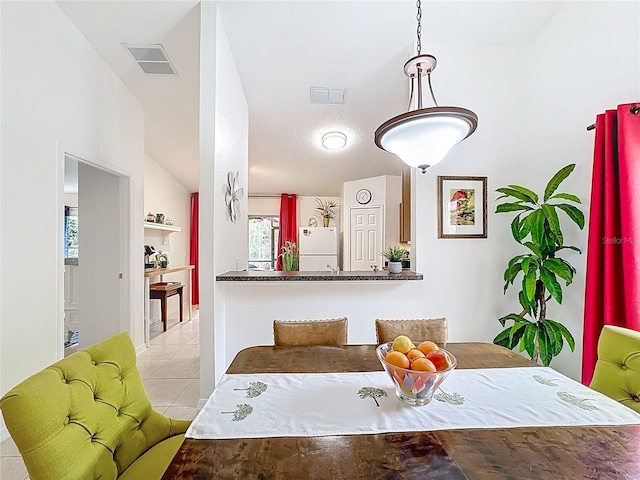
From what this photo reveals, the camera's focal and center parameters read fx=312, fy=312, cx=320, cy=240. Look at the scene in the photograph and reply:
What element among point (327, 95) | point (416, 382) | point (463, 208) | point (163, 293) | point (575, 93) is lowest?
point (163, 293)

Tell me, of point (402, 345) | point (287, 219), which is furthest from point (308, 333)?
point (287, 219)

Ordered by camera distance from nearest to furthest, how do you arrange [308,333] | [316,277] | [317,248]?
[308,333] < [316,277] < [317,248]

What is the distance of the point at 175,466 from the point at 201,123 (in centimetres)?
209

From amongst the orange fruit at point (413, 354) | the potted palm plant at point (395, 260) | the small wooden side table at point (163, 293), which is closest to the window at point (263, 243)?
the small wooden side table at point (163, 293)

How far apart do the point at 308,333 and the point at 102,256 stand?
281 cm

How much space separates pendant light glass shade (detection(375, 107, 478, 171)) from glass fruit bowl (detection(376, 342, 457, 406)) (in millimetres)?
906

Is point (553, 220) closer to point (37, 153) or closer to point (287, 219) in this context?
point (37, 153)

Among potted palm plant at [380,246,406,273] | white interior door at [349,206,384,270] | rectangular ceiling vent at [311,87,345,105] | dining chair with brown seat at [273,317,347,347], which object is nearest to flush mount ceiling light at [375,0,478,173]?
dining chair with brown seat at [273,317,347,347]

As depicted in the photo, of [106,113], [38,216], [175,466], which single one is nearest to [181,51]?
[106,113]

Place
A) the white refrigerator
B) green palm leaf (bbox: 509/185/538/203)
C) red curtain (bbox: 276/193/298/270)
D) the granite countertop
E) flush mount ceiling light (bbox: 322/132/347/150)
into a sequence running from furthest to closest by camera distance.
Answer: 1. red curtain (bbox: 276/193/298/270)
2. the white refrigerator
3. flush mount ceiling light (bbox: 322/132/347/150)
4. the granite countertop
5. green palm leaf (bbox: 509/185/538/203)

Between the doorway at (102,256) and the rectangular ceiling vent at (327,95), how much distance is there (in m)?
2.25

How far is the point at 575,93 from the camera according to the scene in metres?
2.28

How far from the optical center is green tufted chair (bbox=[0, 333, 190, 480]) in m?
0.79

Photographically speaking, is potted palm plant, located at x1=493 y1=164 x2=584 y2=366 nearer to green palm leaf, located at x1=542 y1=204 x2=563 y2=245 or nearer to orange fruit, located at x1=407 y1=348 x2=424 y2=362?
green palm leaf, located at x1=542 y1=204 x2=563 y2=245
